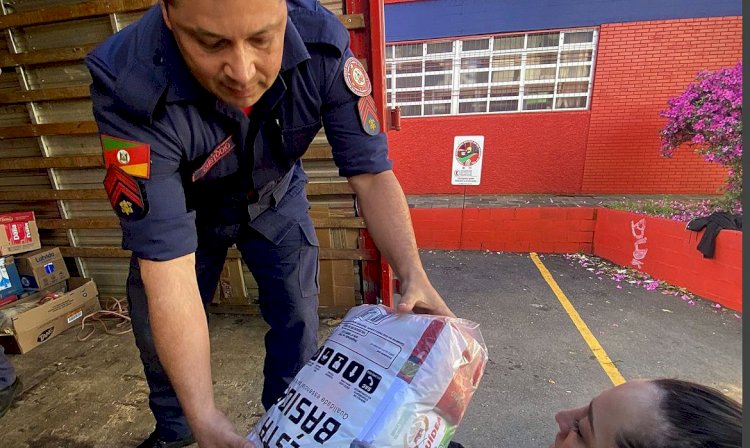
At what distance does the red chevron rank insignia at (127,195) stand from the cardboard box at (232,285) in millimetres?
2121

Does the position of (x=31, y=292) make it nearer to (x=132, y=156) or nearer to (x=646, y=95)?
(x=132, y=156)

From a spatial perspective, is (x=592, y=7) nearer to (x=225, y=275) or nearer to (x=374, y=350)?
(x=225, y=275)

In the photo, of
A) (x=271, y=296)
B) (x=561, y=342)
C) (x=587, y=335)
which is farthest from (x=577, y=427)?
(x=587, y=335)

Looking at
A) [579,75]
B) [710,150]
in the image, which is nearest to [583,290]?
[710,150]

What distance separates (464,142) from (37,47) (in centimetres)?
454

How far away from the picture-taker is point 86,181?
3189mm

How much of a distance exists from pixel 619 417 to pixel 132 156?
4.48 feet

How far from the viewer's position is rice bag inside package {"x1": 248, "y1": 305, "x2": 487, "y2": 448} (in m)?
0.86

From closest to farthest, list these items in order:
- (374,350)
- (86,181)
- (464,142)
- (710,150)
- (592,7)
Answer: (374,350) → (86,181) → (710,150) → (464,142) → (592,7)

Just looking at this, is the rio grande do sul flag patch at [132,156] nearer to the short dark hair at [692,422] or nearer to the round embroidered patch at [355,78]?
the round embroidered patch at [355,78]

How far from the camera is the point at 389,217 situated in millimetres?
1395

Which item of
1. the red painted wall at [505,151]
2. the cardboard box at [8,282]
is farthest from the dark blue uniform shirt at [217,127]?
the red painted wall at [505,151]

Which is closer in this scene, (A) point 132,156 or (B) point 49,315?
(A) point 132,156

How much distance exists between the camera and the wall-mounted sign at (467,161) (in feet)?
18.3
